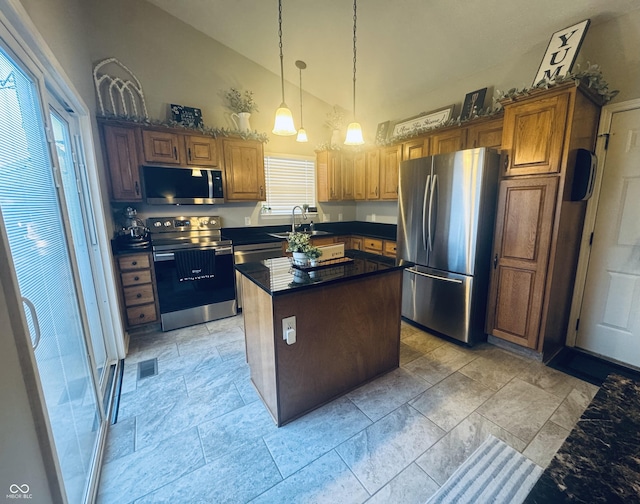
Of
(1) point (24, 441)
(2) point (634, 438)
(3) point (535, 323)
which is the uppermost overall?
(2) point (634, 438)

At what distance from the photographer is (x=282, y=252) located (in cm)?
400

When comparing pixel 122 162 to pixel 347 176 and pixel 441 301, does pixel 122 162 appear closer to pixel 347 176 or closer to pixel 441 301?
pixel 347 176

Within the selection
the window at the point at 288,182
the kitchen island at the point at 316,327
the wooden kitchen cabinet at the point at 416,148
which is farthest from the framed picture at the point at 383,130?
the kitchen island at the point at 316,327

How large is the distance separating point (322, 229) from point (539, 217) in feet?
10.4

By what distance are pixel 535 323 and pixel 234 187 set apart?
12.0ft

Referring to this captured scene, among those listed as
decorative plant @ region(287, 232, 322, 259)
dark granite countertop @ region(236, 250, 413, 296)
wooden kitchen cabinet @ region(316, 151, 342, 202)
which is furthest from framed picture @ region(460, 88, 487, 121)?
decorative plant @ region(287, 232, 322, 259)

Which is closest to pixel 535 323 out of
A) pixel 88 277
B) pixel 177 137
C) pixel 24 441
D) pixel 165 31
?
pixel 24 441

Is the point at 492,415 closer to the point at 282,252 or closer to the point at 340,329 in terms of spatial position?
the point at 340,329

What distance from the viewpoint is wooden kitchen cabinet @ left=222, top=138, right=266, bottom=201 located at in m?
3.64

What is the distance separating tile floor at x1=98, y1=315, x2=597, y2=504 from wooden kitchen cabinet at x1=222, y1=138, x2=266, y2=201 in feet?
7.15

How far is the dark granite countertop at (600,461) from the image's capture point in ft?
1.92

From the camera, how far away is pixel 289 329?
5.65 feet

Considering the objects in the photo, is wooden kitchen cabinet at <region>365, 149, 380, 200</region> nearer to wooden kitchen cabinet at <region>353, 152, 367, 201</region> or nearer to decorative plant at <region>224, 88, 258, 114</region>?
wooden kitchen cabinet at <region>353, 152, 367, 201</region>

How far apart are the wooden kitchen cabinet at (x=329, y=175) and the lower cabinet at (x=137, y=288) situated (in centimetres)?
276
